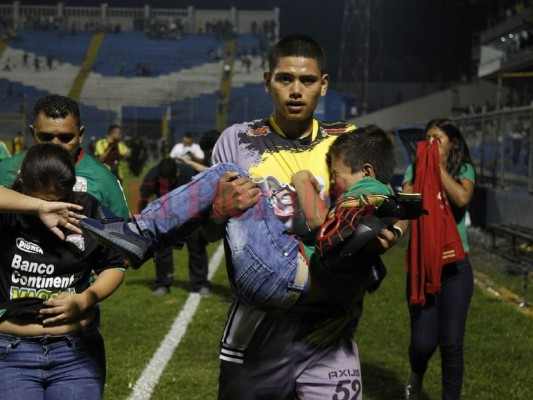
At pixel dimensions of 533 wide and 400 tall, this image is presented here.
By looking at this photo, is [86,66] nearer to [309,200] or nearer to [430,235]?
[430,235]

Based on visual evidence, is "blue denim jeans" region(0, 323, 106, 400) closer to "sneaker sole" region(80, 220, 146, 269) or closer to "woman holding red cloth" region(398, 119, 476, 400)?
"sneaker sole" region(80, 220, 146, 269)

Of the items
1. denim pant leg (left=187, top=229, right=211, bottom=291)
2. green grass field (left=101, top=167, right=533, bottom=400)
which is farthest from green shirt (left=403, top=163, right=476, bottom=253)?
denim pant leg (left=187, top=229, right=211, bottom=291)

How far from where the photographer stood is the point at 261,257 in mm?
3512

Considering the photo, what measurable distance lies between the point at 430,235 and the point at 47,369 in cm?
304

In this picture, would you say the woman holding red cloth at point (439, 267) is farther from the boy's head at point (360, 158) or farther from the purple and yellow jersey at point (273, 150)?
the boy's head at point (360, 158)

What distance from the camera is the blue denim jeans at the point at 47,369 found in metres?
3.68

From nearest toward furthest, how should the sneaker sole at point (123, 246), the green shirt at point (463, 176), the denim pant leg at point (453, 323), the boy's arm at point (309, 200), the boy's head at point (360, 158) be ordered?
1. the sneaker sole at point (123, 246)
2. the boy's arm at point (309, 200)
3. the boy's head at point (360, 158)
4. the denim pant leg at point (453, 323)
5. the green shirt at point (463, 176)

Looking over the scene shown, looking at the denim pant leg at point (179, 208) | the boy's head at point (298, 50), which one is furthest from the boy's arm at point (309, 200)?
the boy's head at point (298, 50)

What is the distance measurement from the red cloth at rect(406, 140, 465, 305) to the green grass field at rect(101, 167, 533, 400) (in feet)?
4.74

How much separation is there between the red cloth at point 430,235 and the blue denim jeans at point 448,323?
3.8 inches

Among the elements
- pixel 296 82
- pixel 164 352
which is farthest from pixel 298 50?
pixel 164 352

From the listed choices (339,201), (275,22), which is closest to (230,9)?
(275,22)

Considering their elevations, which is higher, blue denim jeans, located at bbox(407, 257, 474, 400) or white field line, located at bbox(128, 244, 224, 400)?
blue denim jeans, located at bbox(407, 257, 474, 400)

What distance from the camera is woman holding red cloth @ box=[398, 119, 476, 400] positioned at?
590 cm
